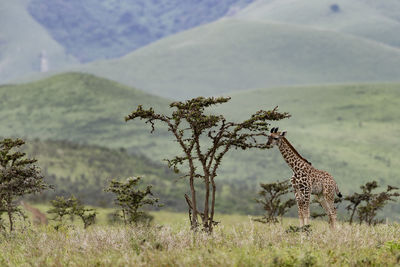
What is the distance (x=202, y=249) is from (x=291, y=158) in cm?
477

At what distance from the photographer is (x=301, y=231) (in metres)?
13.4

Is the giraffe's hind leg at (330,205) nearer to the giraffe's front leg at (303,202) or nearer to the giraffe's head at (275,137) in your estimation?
the giraffe's front leg at (303,202)

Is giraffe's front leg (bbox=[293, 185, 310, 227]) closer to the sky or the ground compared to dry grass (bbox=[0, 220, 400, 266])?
closer to the sky

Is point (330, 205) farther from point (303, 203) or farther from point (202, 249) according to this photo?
point (202, 249)

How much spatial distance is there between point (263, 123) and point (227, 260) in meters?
5.01

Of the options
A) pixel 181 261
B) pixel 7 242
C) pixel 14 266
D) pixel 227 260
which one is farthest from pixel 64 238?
pixel 227 260

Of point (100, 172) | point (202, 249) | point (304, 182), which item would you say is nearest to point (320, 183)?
point (304, 182)

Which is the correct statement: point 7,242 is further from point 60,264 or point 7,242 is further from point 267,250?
point 267,250

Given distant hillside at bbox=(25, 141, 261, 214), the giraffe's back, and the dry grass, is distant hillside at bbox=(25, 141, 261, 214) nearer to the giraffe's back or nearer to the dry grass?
the giraffe's back

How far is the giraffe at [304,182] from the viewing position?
48.9 ft

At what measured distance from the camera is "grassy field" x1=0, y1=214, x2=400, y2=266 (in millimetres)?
10297

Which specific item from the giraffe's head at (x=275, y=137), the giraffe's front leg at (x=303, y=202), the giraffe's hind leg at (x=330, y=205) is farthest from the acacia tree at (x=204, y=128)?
the giraffe's hind leg at (x=330, y=205)

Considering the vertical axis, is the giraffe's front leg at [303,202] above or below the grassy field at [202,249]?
Result: above

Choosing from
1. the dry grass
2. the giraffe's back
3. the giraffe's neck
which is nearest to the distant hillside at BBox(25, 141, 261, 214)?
the giraffe's back
